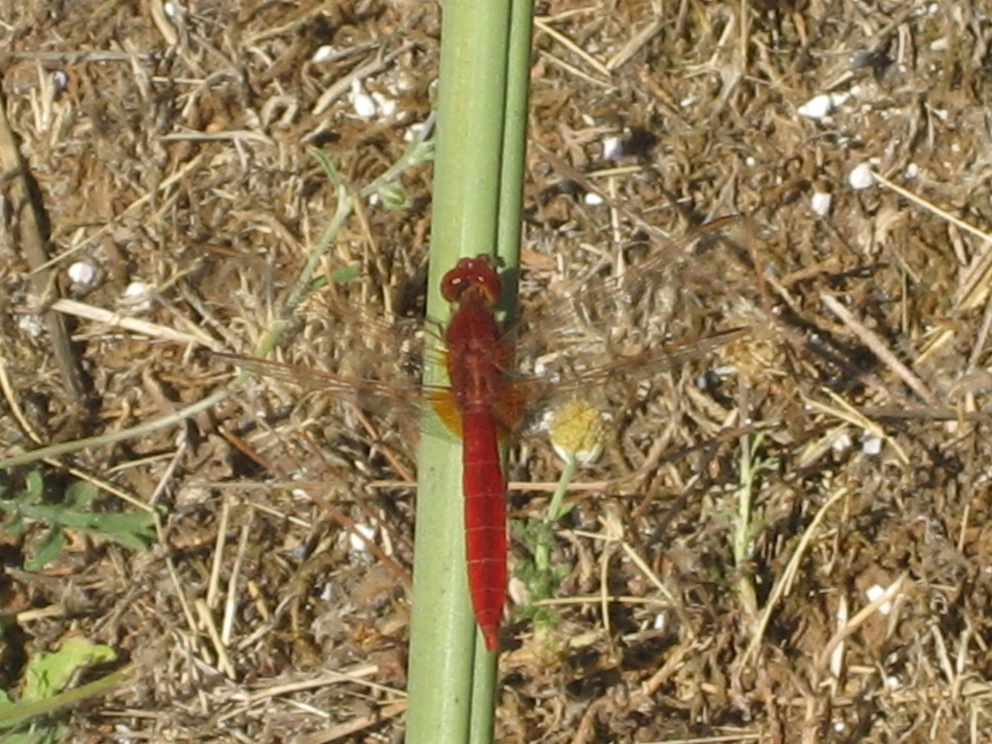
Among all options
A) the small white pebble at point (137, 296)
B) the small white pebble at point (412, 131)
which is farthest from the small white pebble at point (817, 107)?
the small white pebble at point (137, 296)

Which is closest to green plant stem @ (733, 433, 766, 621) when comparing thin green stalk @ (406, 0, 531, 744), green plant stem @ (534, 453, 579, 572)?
green plant stem @ (534, 453, 579, 572)

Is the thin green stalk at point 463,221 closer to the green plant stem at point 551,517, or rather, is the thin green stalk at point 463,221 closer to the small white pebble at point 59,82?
the green plant stem at point 551,517

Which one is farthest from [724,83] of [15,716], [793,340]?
A: [15,716]

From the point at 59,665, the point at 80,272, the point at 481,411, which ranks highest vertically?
the point at 80,272

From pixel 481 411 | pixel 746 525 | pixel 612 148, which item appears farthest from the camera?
pixel 612 148

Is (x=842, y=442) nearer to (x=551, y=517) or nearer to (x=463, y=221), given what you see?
(x=551, y=517)

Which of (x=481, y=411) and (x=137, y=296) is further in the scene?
(x=137, y=296)

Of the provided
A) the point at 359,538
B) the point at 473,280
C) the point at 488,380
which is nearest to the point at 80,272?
the point at 359,538
